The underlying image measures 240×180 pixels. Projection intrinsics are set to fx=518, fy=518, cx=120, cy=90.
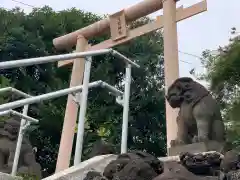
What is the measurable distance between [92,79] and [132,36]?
5.70 meters

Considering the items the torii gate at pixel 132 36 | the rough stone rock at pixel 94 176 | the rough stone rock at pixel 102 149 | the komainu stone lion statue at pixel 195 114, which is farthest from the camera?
the torii gate at pixel 132 36

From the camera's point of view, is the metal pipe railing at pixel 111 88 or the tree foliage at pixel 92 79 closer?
the metal pipe railing at pixel 111 88

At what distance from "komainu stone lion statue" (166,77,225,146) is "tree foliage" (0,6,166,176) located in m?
8.37

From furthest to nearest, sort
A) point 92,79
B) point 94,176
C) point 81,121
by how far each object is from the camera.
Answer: point 92,79, point 81,121, point 94,176

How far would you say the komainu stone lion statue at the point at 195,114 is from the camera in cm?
621

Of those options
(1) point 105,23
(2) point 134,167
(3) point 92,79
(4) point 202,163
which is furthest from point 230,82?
(3) point 92,79

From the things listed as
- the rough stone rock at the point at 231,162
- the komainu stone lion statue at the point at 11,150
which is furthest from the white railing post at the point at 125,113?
the komainu stone lion statue at the point at 11,150

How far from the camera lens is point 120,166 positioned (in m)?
4.48

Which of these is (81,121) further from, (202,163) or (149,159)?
(202,163)

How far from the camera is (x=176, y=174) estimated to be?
408cm

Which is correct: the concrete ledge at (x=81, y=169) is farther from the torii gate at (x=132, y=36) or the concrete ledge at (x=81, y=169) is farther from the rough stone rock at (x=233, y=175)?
the torii gate at (x=132, y=36)

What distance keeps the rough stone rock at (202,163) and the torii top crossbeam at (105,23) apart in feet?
20.1

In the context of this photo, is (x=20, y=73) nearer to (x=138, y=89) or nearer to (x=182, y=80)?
(x=138, y=89)

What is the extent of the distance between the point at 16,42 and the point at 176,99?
11.5m
